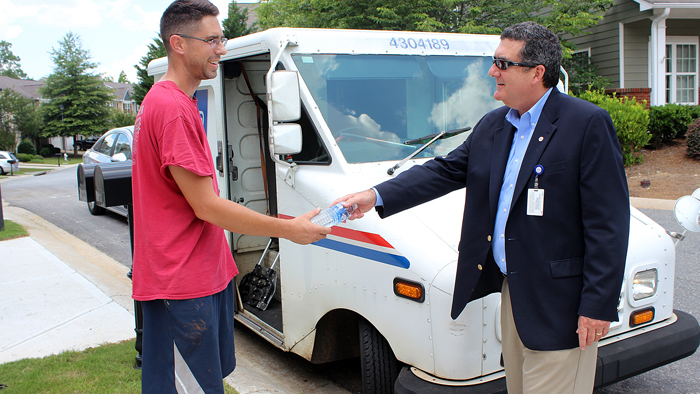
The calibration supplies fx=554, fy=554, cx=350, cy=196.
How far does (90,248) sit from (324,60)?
6.17 metres

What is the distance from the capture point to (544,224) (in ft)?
7.18

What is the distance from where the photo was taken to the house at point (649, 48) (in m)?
15.5

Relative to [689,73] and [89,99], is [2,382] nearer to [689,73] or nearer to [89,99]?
[689,73]

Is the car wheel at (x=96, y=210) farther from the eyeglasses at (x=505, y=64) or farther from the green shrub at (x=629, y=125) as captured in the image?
the green shrub at (x=629, y=125)

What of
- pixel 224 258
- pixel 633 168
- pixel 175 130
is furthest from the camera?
pixel 633 168

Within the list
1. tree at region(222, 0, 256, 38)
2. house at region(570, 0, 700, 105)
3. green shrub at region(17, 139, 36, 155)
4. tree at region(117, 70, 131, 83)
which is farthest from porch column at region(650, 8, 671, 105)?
tree at region(117, 70, 131, 83)

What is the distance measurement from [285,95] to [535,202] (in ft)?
5.43

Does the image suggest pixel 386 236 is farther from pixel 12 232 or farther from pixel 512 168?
pixel 12 232

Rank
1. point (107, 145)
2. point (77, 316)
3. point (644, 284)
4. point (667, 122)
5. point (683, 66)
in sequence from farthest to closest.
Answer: point (683, 66), point (667, 122), point (107, 145), point (77, 316), point (644, 284)

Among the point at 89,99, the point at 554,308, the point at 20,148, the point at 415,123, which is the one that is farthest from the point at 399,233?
the point at 20,148

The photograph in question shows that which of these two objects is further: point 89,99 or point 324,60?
point 89,99

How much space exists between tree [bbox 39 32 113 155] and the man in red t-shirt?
46.2 metres

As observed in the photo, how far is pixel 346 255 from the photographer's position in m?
3.21

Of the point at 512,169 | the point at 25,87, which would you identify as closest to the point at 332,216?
the point at 512,169
